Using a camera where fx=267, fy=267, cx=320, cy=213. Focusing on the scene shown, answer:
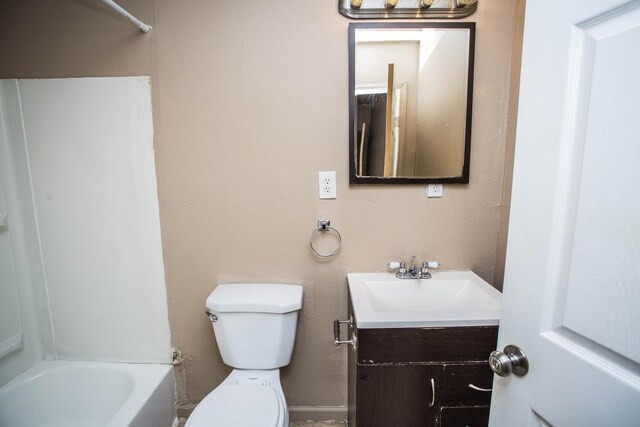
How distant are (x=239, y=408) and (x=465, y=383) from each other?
805 mm

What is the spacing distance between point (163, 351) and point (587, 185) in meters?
1.73

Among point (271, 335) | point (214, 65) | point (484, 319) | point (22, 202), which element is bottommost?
point (271, 335)

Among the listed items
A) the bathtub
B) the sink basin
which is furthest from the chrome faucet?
the bathtub

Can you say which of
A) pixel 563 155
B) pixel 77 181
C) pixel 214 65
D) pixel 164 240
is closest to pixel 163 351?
pixel 164 240

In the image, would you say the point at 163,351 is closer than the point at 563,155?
No

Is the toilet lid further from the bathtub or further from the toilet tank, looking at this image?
the bathtub

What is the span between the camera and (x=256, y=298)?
3.84 ft

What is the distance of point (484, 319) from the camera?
898 mm

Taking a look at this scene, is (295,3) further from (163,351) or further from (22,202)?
(163,351)

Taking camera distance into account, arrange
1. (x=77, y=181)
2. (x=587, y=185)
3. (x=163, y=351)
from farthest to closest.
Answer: (x=163, y=351) → (x=77, y=181) → (x=587, y=185)

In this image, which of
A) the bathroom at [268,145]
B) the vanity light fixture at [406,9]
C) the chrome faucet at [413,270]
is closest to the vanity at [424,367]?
the chrome faucet at [413,270]

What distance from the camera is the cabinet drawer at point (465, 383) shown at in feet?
3.00

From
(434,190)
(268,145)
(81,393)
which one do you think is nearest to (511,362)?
(434,190)

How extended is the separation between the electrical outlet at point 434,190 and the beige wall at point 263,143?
3 centimetres
